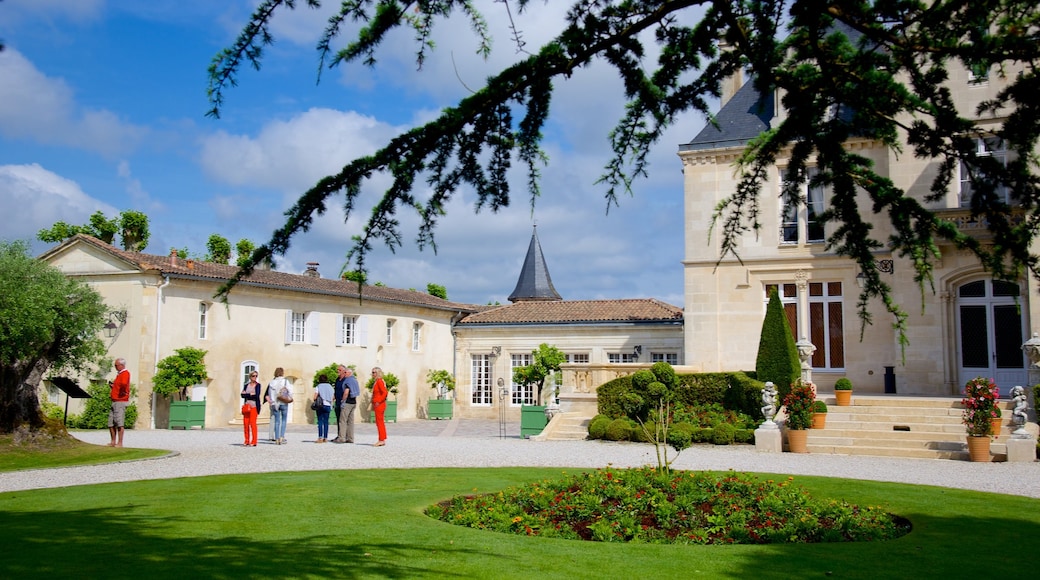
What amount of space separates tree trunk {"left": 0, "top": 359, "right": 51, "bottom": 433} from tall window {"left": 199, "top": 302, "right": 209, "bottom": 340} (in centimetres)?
1250

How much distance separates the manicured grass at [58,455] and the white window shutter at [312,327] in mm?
15787

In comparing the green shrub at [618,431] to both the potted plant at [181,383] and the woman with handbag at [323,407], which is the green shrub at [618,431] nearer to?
the woman with handbag at [323,407]

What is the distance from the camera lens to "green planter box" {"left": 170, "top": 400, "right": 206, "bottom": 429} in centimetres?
2448

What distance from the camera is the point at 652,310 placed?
3262 cm

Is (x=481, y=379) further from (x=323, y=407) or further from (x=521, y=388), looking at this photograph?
(x=323, y=407)

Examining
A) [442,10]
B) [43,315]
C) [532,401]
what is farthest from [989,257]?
[532,401]

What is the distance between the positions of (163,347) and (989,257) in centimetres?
2512


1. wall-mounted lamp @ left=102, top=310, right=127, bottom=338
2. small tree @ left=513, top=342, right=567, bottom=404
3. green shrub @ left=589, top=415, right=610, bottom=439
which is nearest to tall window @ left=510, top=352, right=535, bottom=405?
small tree @ left=513, top=342, right=567, bottom=404

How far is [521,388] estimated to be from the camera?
33.2m

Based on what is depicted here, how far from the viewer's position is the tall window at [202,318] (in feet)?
87.5

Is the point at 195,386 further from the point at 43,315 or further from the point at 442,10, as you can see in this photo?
the point at 442,10

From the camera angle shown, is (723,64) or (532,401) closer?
(723,64)

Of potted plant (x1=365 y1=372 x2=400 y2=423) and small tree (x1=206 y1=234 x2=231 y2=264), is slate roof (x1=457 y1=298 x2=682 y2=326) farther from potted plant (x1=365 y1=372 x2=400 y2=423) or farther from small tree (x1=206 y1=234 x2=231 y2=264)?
small tree (x1=206 y1=234 x2=231 y2=264)

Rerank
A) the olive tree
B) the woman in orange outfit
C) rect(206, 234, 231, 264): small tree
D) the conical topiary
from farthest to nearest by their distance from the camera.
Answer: rect(206, 234, 231, 264): small tree < the conical topiary < the woman in orange outfit < the olive tree
